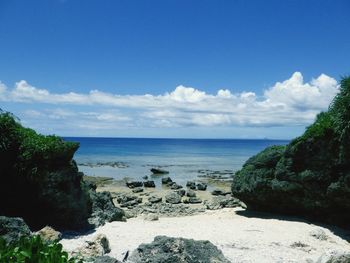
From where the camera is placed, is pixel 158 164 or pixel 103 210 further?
pixel 158 164

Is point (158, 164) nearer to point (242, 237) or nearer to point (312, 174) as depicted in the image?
point (312, 174)

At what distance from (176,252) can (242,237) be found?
14.0 feet

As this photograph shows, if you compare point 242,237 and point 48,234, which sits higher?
point 48,234

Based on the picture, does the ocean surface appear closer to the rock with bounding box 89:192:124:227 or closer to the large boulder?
the large boulder

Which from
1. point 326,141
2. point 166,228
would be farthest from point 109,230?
point 326,141

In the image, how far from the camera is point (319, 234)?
1341 centimetres

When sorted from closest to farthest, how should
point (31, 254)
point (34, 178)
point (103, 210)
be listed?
point (31, 254) < point (34, 178) < point (103, 210)

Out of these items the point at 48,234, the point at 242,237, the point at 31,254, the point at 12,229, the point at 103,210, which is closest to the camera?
the point at 31,254

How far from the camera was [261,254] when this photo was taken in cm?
1083

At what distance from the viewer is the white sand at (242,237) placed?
10.8 m

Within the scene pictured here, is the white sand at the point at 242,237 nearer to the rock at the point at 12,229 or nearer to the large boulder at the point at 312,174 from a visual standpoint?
the large boulder at the point at 312,174

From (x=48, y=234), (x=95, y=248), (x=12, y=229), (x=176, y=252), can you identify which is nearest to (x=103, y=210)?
(x=48, y=234)

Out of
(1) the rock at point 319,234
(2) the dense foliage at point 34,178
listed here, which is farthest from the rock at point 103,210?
(1) the rock at point 319,234

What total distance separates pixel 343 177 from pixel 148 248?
847 cm
